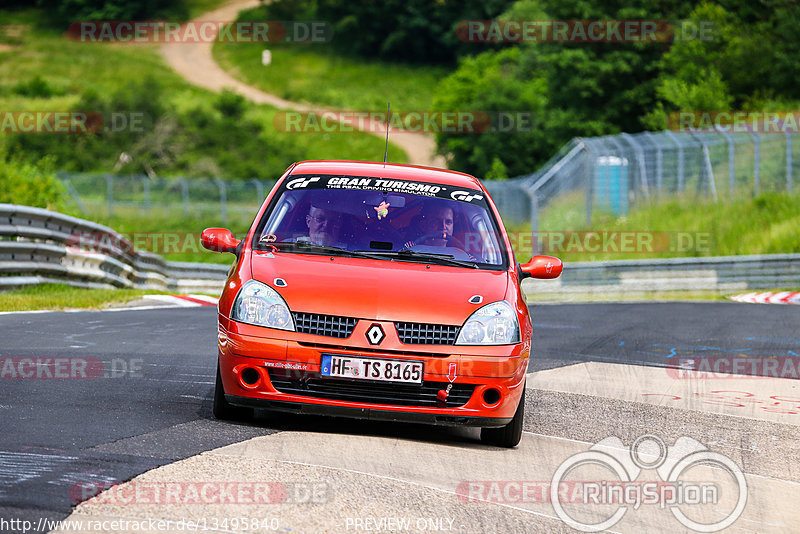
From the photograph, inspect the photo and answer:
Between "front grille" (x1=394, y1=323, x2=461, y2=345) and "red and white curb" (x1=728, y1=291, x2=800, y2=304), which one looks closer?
"front grille" (x1=394, y1=323, x2=461, y2=345)

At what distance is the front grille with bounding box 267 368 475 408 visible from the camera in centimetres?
646

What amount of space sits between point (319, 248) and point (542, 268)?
1.48 meters

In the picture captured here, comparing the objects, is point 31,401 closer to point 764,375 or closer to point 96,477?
point 96,477

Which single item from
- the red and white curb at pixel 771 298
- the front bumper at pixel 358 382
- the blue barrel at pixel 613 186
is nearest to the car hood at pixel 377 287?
the front bumper at pixel 358 382

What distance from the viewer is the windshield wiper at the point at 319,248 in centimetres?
714

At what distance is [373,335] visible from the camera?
6.41 metres

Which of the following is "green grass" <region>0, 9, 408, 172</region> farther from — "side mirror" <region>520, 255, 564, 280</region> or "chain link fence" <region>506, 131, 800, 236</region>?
"side mirror" <region>520, 255, 564, 280</region>

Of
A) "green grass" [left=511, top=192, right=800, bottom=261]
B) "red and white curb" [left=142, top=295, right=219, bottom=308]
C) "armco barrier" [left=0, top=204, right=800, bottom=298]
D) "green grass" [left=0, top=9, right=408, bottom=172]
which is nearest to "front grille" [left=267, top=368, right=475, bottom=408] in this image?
"armco barrier" [left=0, top=204, right=800, bottom=298]

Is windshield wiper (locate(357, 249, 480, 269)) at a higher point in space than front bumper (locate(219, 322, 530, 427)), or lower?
higher

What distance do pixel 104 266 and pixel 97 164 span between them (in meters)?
39.2

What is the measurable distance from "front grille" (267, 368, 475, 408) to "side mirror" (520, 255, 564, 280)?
54.8 inches

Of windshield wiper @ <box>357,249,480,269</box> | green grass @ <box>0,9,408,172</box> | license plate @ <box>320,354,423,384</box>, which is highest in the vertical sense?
green grass @ <box>0,9,408,172</box>

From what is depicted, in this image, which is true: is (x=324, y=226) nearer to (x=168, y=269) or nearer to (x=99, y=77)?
(x=168, y=269)

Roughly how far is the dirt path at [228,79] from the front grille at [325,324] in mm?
60037
